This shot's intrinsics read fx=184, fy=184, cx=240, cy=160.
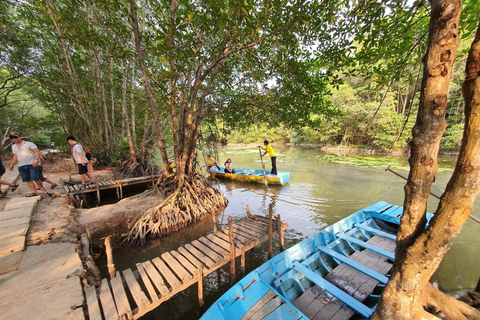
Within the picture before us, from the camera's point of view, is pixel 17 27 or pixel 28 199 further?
pixel 17 27

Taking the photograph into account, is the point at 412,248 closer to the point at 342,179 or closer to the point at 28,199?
the point at 28,199

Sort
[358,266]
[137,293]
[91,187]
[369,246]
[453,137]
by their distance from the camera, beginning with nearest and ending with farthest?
1. [137,293]
2. [358,266]
3. [369,246]
4. [91,187]
5. [453,137]

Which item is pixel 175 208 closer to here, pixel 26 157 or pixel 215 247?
pixel 215 247

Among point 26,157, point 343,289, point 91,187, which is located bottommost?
point 343,289

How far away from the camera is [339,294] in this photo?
2.54 meters

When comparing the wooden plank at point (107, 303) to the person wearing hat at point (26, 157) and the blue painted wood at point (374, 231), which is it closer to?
the person wearing hat at point (26, 157)

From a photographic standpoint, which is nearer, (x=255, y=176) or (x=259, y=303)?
(x=259, y=303)

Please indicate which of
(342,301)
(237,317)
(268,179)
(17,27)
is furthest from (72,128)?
(342,301)

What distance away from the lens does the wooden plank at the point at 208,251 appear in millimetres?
3301

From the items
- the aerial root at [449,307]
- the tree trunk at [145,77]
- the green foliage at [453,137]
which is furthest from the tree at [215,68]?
the green foliage at [453,137]

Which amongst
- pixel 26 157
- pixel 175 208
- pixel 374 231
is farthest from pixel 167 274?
pixel 26 157

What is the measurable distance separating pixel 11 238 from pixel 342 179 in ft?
42.9

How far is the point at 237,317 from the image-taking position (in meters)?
2.29

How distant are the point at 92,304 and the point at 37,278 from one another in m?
1.09
